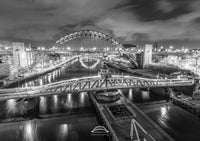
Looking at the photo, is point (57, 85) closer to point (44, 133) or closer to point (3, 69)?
point (44, 133)

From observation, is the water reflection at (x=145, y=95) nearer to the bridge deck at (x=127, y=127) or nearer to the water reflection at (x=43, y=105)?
the bridge deck at (x=127, y=127)

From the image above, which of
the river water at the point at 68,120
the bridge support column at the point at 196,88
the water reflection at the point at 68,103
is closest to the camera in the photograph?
the river water at the point at 68,120

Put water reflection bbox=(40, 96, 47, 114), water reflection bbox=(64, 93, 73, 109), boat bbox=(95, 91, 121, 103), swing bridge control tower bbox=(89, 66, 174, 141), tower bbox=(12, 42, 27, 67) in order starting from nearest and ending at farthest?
swing bridge control tower bbox=(89, 66, 174, 141) < water reflection bbox=(40, 96, 47, 114) < boat bbox=(95, 91, 121, 103) < water reflection bbox=(64, 93, 73, 109) < tower bbox=(12, 42, 27, 67)

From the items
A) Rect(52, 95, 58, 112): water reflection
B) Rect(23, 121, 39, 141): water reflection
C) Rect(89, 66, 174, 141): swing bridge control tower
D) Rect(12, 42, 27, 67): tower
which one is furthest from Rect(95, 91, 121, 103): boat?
Rect(12, 42, 27, 67): tower

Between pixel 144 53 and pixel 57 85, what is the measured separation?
127ft

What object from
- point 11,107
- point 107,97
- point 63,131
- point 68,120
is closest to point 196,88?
point 107,97

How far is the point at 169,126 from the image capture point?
583 inches

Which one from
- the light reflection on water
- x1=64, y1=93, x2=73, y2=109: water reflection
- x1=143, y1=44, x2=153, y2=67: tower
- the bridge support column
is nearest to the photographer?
the light reflection on water

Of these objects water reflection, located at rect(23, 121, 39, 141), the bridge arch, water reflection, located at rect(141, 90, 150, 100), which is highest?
the bridge arch

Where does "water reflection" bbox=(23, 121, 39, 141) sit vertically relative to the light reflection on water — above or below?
below

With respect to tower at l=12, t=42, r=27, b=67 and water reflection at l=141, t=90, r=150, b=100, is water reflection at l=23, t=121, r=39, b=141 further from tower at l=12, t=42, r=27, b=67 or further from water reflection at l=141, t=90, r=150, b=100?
tower at l=12, t=42, r=27, b=67

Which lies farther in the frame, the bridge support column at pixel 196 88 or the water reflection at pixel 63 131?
the bridge support column at pixel 196 88

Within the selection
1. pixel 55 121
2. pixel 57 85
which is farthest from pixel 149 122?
pixel 57 85

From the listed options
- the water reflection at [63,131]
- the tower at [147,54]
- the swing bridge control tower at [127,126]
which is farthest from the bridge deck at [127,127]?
the tower at [147,54]
